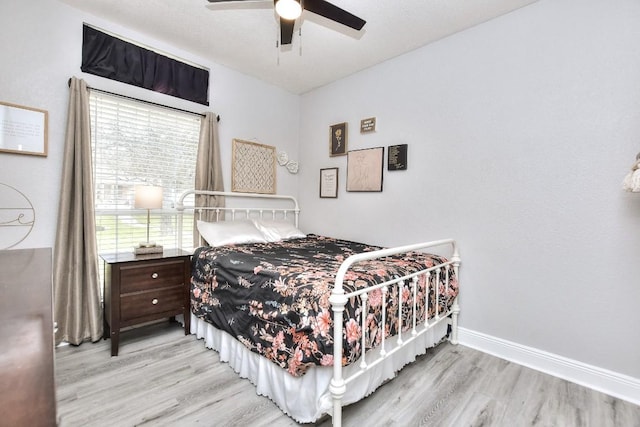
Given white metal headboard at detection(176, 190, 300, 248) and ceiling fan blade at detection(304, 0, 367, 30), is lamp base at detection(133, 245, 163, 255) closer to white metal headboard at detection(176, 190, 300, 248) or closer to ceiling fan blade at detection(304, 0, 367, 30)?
white metal headboard at detection(176, 190, 300, 248)

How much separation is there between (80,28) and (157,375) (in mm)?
2647

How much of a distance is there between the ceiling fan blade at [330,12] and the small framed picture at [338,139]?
1463mm

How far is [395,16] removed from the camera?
7.64ft

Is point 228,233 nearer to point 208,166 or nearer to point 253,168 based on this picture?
point 208,166

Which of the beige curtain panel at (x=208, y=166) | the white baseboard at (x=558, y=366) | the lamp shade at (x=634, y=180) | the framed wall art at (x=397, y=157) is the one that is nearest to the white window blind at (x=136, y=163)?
the beige curtain panel at (x=208, y=166)

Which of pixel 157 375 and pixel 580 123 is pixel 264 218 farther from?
pixel 580 123

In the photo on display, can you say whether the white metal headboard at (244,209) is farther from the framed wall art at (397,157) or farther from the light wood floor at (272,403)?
the framed wall art at (397,157)

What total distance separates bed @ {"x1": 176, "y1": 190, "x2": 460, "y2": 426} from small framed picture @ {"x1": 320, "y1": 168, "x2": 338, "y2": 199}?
0.89 m

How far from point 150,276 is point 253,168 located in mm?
1656

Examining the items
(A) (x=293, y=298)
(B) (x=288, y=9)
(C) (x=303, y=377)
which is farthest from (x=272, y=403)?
(B) (x=288, y=9)

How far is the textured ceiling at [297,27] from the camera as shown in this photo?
2.22m

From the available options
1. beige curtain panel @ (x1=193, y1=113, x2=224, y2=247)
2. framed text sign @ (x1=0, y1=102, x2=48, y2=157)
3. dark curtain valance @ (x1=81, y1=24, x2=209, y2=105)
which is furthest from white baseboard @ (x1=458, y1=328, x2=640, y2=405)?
framed text sign @ (x1=0, y1=102, x2=48, y2=157)

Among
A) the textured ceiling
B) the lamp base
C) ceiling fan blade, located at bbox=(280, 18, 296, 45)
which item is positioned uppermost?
the textured ceiling

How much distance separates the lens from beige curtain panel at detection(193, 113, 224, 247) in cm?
300
